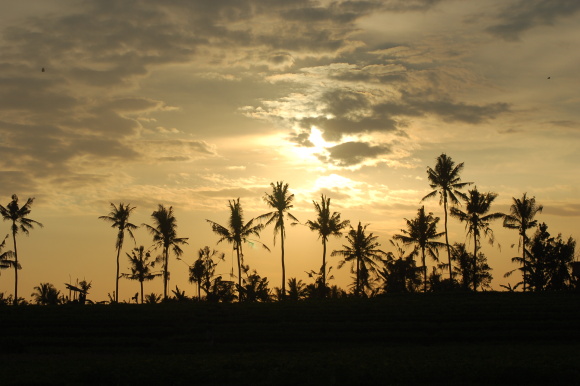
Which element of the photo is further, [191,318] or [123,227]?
[123,227]

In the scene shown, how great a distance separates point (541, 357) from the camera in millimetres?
25000

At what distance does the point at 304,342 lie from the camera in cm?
3328

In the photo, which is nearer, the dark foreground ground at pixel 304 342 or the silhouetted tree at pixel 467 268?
the dark foreground ground at pixel 304 342

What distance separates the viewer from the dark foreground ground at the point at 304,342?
21375mm

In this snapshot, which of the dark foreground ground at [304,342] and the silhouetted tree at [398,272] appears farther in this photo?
the silhouetted tree at [398,272]

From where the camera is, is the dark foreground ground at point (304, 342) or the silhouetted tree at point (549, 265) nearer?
the dark foreground ground at point (304, 342)

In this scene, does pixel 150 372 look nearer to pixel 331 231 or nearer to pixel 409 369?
pixel 409 369

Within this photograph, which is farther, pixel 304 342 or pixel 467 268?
pixel 467 268

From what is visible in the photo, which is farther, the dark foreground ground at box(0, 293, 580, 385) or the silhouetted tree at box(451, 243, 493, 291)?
the silhouetted tree at box(451, 243, 493, 291)

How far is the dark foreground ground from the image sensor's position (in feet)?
70.1

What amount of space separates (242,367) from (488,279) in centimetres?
6565

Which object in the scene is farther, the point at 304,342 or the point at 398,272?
the point at 398,272

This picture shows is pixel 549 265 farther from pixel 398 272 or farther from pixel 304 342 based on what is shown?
pixel 304 342

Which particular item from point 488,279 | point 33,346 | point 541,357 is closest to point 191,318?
point 33,346
